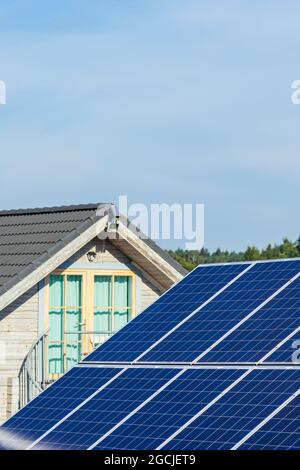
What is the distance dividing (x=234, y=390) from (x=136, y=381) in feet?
5.46

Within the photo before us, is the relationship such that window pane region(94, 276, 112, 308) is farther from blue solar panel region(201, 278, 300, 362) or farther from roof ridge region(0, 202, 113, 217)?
blue solar panel region(201, 278, 300, 362)

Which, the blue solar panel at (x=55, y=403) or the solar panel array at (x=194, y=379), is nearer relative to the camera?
the solar panel array at (x=194, y=379)

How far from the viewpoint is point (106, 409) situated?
42.7 ft

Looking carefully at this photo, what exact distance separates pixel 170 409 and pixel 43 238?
13581 mm

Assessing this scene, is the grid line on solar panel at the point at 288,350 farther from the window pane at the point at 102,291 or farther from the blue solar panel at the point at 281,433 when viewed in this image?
the window pane at the point at 102,291

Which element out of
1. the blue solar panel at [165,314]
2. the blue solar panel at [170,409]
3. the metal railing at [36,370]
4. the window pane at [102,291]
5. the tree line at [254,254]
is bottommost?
the blue solar panel at [170,409]

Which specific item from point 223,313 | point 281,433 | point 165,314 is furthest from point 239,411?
point 165,314

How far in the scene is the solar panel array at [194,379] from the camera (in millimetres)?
11516

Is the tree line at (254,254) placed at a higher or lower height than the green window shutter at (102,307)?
higher

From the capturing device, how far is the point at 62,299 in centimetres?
2548

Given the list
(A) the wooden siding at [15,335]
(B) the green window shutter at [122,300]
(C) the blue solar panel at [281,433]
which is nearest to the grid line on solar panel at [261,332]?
(C) the blue solar panel at [281,433]

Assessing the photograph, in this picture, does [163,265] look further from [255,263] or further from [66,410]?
[66,410]

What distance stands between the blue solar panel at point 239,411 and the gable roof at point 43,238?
40.2ft
